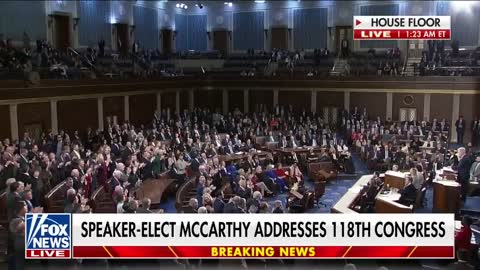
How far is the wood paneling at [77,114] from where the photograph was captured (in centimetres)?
2041

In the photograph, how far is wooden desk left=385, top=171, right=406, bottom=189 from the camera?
12.6 meters

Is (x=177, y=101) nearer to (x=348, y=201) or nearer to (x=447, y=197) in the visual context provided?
(x=447, y=197)

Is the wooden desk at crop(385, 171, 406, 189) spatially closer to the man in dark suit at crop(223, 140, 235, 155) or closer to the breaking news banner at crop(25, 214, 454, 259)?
the breaking news banner at crop(25, 214, 454, 259)

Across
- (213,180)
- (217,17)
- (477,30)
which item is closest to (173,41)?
(217,17)

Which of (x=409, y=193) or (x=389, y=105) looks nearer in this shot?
(x=409, y=193)

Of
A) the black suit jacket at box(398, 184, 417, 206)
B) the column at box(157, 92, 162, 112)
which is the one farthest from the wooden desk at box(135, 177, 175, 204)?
the column at box(157, 92, 162, 112)

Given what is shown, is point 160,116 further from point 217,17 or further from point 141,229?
point 141,229

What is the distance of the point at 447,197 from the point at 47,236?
29.5 ft

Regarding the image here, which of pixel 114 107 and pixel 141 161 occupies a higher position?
pixel 114 107

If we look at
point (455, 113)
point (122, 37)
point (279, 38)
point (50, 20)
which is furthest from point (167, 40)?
point (455, 113)

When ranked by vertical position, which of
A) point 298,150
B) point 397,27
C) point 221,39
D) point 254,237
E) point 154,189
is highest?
point 221,39

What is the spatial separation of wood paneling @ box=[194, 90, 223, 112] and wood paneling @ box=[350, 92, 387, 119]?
792 centimetres

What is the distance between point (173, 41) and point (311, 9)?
960 centimetres

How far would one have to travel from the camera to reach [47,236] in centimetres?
786
